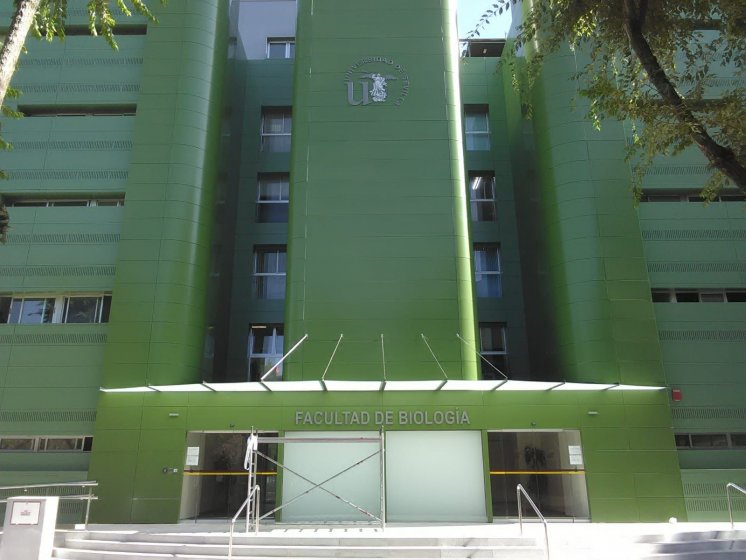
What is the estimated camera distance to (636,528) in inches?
562

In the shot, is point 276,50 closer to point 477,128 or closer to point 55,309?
point 477,128

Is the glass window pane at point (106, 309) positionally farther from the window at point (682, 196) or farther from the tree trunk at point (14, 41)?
the window at point (682, 196)

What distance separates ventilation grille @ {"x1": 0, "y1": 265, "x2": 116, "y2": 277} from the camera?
18578 mm

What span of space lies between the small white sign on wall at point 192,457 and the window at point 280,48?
1755 cm

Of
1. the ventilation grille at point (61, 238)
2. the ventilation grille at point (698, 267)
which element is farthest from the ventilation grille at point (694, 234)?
the ventilation grille at point (61, 238)

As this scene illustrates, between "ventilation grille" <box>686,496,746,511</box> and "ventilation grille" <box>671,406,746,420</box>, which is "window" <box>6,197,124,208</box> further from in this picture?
"ventilation grille" <box>686,496,746,511</box>

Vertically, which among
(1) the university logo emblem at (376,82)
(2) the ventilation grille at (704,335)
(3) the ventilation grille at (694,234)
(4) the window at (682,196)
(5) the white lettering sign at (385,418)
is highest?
(1) the university logo emblem at (376,82)

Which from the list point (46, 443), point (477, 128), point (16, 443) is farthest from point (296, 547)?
point (477, 128)

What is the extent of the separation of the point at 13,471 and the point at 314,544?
34.2 ft

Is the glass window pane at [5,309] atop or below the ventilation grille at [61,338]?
atop

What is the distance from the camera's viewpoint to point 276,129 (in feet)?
78.7

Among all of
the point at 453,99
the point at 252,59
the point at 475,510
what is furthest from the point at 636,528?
the point at 252,59

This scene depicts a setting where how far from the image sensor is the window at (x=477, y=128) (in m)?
23.7

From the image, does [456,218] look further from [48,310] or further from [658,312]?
[48,310]
